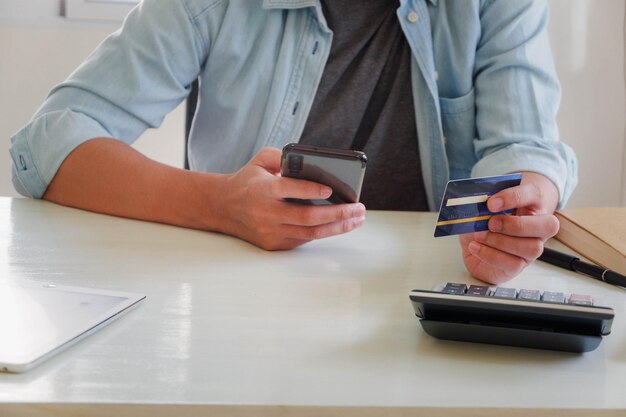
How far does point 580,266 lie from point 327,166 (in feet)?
0.95

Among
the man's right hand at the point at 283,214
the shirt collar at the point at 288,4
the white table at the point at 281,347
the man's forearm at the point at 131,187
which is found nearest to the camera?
the white table at the point at 281,347

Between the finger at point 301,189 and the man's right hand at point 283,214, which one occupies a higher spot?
the finger at point 301,189

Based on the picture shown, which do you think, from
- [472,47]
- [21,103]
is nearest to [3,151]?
[21,103]

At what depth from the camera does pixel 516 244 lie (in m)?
0.83

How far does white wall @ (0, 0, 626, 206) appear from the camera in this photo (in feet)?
7.70

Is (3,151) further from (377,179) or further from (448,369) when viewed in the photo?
(448,369)

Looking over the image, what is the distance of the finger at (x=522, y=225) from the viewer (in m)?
0.83

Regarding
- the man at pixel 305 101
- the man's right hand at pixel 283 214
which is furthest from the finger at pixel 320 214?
the man at pixel 305 101

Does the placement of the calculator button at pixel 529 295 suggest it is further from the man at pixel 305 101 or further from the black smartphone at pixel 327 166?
the man at pixel 305 101

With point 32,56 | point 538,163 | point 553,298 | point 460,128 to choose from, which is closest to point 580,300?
point 553,298

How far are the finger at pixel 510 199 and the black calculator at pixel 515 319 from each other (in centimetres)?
19

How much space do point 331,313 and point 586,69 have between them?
1970 mm

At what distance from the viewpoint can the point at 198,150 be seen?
140 cm

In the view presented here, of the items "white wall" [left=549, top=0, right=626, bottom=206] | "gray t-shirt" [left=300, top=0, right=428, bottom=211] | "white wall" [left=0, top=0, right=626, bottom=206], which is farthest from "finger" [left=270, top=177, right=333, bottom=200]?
"white wall" [left=549, top=0, right=626, bottom=206]
